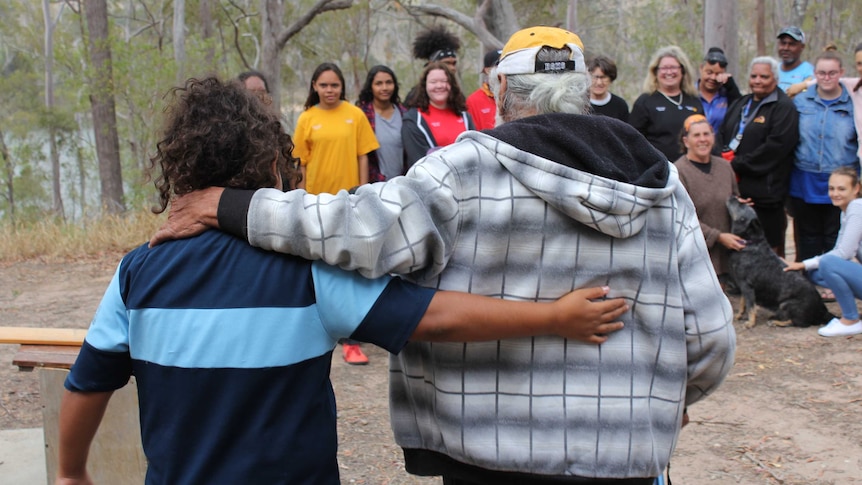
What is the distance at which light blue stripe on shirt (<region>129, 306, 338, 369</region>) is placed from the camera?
1718 mm

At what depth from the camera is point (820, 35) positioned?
92.8 ft

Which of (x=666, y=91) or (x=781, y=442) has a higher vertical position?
(x=666, y=91)

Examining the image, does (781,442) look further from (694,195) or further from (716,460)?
(694,195)

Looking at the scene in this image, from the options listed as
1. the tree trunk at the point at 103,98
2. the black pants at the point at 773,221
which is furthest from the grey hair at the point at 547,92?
the tree trunk at the point at 103,98

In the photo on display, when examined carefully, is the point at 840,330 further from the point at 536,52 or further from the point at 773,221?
the point at 536,52

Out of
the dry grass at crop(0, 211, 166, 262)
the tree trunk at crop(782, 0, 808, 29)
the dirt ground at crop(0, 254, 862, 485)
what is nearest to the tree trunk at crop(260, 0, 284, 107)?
the dry grass at crop(0, 211, 166, 262)

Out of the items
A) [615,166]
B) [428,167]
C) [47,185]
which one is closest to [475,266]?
[428,167]

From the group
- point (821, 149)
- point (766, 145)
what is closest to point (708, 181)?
point (766, 145)

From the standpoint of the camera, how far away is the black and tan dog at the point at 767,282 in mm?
6156

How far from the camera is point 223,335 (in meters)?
1.72

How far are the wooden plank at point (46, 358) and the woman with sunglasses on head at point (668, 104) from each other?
4.77 meters

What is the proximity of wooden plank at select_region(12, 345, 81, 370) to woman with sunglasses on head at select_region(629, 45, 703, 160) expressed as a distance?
15.6ft

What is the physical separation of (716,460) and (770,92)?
3.67m

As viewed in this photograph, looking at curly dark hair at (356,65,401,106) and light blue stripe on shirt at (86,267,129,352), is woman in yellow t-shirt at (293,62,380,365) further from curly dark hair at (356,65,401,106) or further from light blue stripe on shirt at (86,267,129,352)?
light blue stripe on shirt at (86,267,129,352)
